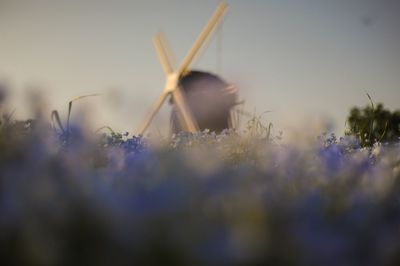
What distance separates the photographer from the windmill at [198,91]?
58.6ft

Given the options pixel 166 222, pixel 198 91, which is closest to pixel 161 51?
pixel 198 91

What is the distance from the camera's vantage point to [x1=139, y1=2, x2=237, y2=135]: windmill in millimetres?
17875

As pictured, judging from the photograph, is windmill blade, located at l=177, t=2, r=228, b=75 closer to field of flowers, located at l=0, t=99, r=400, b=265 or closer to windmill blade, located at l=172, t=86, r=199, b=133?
windmill blade, located at l=172, t=86, r=199, b=133

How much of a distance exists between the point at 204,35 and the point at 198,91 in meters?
2.15

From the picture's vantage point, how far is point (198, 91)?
19.3 m

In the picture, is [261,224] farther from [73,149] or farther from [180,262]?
[73,149]

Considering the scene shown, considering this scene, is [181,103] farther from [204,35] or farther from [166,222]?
[166,222]

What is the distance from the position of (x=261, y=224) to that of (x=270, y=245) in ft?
0.23

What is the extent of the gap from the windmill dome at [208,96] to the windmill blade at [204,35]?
50 centimetres

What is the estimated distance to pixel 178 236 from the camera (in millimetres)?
820

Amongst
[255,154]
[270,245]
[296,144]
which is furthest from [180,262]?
[255,154]

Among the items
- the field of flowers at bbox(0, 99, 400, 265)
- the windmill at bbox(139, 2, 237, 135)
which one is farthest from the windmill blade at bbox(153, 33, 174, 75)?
the field of flowers at bbox(0, 99, 400, 265)

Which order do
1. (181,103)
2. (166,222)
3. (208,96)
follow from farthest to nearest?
(208,96), (181,103), (166,222)

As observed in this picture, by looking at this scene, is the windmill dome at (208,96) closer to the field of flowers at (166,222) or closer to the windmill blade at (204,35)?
the windmill blade at (204,35)
